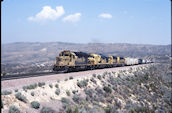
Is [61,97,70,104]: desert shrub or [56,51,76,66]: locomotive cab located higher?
[56,51,76,66]: locomotive cab

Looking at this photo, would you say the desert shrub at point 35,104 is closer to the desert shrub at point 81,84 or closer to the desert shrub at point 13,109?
the desert shrub at point 13,109

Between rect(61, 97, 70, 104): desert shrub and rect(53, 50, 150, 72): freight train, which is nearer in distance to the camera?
rect(61, 97, 70, 104): desert shrub

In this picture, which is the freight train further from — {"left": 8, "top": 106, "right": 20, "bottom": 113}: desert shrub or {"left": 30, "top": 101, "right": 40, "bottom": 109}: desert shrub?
{"left": 8, "top": 106, "right": 20, "bottom": 113}: desert shrub

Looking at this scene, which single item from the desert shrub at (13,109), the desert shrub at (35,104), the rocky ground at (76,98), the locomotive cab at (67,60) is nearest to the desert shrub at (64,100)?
the rocky ground at (76,98)

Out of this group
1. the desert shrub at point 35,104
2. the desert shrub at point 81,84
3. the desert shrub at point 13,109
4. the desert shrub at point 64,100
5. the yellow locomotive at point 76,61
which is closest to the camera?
the desert shrub at point 13,109

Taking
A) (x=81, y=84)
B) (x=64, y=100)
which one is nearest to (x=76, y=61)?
(x=81, y=84)

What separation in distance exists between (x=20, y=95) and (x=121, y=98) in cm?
1235

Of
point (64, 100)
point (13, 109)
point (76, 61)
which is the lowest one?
point (64, 100)

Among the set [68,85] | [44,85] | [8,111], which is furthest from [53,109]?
[68,85]

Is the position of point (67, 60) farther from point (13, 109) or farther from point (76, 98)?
point (13, 109)

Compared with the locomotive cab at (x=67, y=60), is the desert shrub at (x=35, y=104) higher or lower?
lower

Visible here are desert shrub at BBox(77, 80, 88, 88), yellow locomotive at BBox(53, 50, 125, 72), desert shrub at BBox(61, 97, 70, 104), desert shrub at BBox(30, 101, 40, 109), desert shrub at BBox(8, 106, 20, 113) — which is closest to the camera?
desert shrub at BBox(8, 106, 20, 113)

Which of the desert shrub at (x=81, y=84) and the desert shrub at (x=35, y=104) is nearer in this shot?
the desert shrub at (x=35, y=104)

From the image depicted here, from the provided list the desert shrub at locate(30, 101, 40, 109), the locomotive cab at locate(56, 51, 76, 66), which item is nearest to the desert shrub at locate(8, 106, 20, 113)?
the desert shrub at locate(30, 101, 40, 109)
